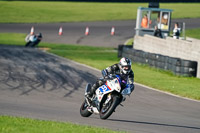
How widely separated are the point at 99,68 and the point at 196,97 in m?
7.22

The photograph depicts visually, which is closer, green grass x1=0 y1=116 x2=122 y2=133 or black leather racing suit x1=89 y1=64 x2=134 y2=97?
green grass x1=0 y1=116 x2=122 y2=133

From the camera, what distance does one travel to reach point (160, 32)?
28875mm

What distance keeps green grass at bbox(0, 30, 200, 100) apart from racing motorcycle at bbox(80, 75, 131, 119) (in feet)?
20.5

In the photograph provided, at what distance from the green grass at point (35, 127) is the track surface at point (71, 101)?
1232 mm

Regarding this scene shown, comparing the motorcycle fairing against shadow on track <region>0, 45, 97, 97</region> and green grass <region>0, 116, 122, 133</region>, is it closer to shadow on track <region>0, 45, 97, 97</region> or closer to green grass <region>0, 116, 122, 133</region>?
green grass <region>0, 116, 122, 133</region>

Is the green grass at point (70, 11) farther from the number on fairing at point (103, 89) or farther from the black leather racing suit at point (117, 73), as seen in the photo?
the number on fairing at point (103, 89)

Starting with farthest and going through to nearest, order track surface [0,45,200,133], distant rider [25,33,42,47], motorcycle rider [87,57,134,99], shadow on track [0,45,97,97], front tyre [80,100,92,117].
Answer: distant rider [25,33,42,47], shadow on track [0,45,97,97], front tyre [80,100,92,117], track surface [0,45,200,133], motorcycle rider [87,57,134,99]

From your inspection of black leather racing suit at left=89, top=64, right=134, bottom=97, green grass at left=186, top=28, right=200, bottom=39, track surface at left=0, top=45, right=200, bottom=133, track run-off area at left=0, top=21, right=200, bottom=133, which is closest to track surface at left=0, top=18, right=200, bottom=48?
green grass at left=186, top=28, right=200, bottom=39

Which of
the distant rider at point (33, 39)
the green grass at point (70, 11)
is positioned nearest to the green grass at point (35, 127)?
the distant rider at point (33, 39)

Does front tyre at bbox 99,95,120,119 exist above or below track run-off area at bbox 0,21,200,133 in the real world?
above

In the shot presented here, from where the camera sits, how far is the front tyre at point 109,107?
405 inches

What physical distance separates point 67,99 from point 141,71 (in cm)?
876

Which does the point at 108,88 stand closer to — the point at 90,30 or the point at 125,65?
the point at 125,65

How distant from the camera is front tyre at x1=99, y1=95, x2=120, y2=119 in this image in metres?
10.3
